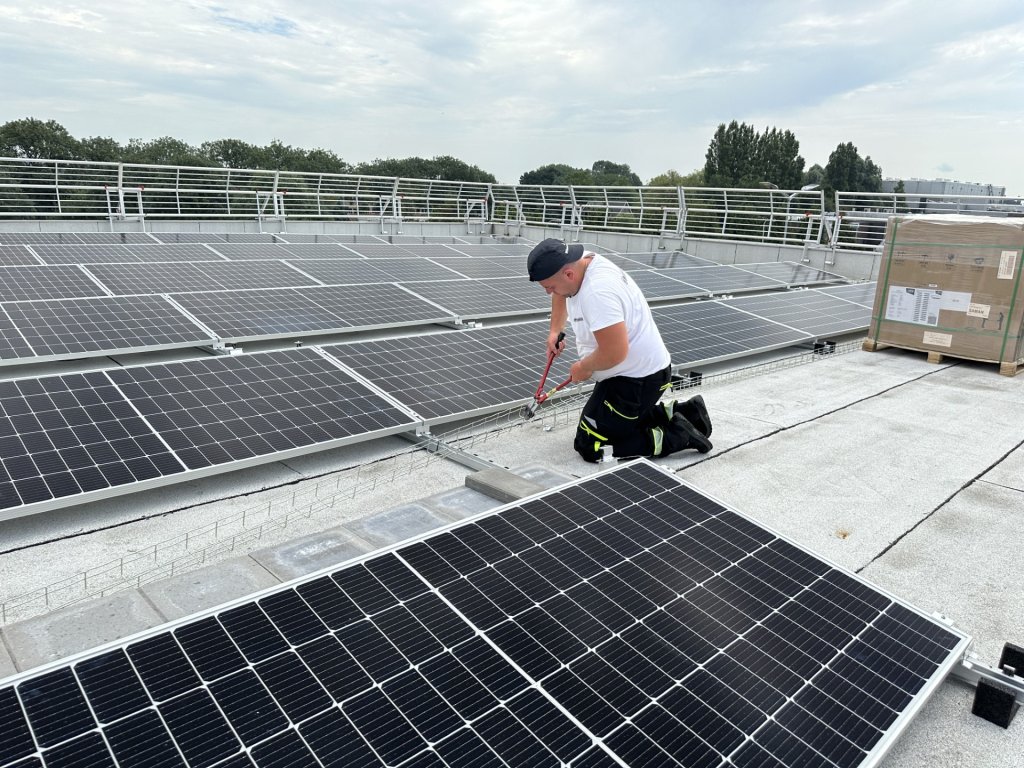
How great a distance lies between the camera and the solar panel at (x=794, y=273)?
57.8 ft

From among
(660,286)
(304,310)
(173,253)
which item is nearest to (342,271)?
(304,310)

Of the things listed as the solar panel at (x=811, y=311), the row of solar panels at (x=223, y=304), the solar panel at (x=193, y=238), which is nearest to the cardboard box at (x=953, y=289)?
the solar panel at (x=811, y=311)

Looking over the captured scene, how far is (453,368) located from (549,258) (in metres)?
2.73

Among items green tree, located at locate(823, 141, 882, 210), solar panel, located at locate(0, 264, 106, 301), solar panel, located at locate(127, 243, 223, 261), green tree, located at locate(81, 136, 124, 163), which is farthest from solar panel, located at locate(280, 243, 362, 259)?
green tree, located at locate(823, 141, 882, 210)

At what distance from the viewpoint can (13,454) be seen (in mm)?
4754

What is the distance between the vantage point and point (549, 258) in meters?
5.01

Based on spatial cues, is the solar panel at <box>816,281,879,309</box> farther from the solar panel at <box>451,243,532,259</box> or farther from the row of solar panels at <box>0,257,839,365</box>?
the solar panel at <box>451,243,532,259</box>

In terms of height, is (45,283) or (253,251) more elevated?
(253,251)

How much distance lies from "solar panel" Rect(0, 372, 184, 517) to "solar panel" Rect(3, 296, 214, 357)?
190 cm

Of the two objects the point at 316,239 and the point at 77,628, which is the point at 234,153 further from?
the point at 77,628

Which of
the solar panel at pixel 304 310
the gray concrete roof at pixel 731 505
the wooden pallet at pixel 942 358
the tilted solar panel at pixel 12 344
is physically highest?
the solar panel at pixel 304 310

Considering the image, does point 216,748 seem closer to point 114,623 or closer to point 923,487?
point 114,623

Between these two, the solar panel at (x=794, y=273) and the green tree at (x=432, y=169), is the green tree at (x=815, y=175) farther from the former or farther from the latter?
the solar panel at (x=794, y=273)

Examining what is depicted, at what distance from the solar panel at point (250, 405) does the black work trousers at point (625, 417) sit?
161 centimetres
